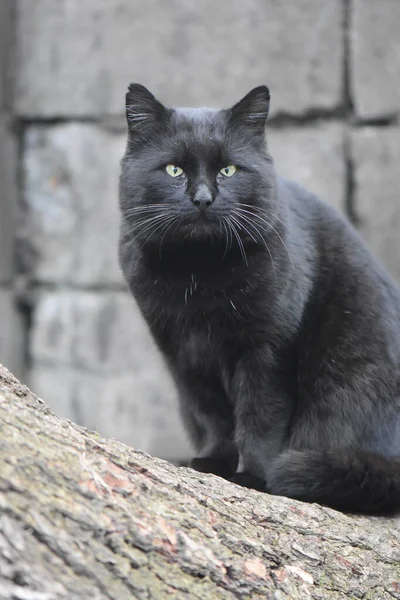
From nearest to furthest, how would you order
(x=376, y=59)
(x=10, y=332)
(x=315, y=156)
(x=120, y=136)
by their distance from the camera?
(x=376, y=59) → (x=315, y=156) → (x=120, y=136) → (x=10, y=332)

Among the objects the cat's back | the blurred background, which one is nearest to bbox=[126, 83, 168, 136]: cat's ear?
the cat's back

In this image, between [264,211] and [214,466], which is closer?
[264,211]

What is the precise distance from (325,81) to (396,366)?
6.10ft

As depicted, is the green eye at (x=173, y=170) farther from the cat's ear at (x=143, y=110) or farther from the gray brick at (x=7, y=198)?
the gray brick at (x=7, y=198)

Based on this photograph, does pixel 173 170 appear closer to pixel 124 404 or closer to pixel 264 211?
pixel 264 211

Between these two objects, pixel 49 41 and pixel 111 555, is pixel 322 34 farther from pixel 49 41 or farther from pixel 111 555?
pixel 111 555

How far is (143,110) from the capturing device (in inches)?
86.3

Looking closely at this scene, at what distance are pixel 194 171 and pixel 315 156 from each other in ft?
5.80

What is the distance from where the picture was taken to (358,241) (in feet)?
7.75

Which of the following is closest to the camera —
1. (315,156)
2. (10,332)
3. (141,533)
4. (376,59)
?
(141,533)

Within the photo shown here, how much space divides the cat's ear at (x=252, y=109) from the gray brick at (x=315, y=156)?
5.00 feet

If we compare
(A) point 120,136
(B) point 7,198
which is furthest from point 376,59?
(B) point 7,198

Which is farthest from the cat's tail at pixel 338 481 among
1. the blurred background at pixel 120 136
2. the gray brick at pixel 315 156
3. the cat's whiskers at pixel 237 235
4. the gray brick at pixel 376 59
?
the gray brick at pixel 376 59

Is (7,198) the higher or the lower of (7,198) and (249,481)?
the higher
